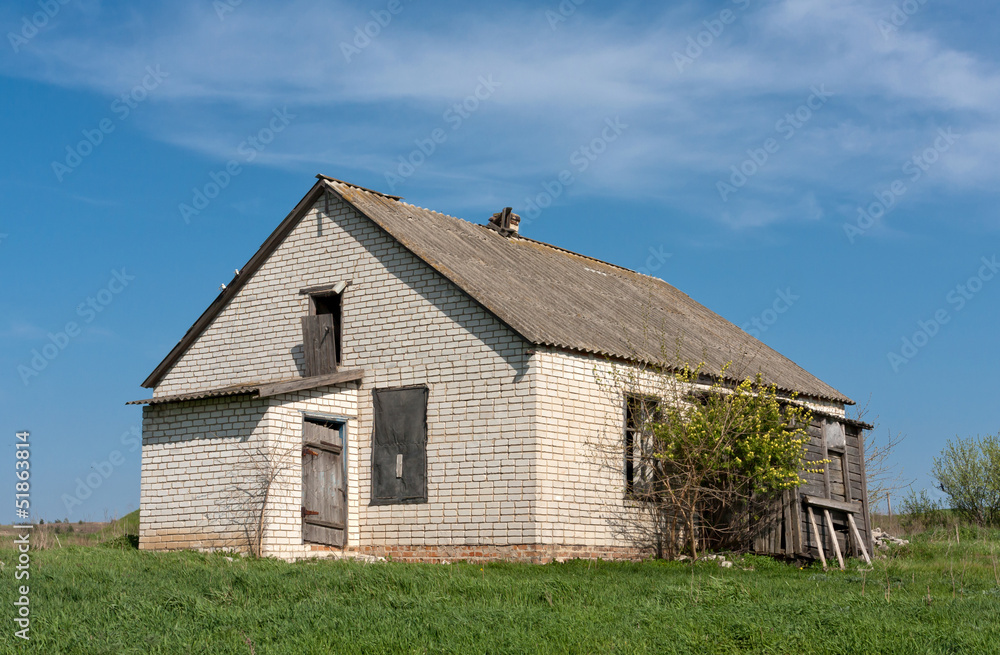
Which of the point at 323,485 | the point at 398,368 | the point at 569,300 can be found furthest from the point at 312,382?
the point at 569,300

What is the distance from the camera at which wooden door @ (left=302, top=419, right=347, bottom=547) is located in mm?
17625

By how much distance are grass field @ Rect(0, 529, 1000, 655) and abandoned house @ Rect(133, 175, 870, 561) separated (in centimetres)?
233

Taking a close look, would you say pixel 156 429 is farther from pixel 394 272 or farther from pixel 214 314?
pixel 394 272

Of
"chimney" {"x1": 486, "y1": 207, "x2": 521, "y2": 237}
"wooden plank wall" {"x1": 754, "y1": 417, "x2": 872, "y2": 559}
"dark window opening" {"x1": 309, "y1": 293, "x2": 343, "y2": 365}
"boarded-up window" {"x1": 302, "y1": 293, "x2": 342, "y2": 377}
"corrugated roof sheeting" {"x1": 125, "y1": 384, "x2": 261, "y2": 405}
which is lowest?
"wooden plank wall" {"x1": 754, "y1": 417, "x2": 872, "y2": 559}

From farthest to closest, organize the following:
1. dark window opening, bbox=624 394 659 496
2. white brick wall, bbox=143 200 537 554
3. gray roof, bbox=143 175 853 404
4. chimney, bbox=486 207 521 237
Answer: chimney, bbox=486 207 521 237 → dark window opening, bbox=624 394 659 496 → gray roof, bbox=143 175 853 404 → white brick wall, bbox=143 200 537 554

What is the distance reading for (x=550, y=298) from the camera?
1997 cm

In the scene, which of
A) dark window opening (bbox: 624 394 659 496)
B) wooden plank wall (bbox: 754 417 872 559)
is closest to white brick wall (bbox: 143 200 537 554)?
dark window opening (bbox: 624 394 659 496)

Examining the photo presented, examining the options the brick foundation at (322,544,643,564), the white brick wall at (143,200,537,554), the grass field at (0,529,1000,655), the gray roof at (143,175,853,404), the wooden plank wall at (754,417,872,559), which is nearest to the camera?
the grass field at (0,529,1000,655)

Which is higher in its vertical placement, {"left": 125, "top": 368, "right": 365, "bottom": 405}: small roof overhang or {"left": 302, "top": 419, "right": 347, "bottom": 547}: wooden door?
{"left": 125, "top": 368, "right": 365, "bottom": 405}: small roof overhang

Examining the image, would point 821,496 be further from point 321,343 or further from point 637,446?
point 321,343

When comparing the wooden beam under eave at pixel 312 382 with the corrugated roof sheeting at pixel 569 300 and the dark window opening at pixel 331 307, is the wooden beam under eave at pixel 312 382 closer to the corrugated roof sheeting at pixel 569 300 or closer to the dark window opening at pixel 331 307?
the dark window opening at pixel 331 307

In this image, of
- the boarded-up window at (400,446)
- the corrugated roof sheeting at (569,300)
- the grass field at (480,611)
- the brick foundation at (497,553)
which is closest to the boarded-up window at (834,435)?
the corrugated roof sheeting at (569,300)

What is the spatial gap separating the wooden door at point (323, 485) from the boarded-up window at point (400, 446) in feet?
1.98

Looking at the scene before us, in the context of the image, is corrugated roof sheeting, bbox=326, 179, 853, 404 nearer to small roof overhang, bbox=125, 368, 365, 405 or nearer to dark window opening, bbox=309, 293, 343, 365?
dark window opening, bbox=309, 293, 343, 365
